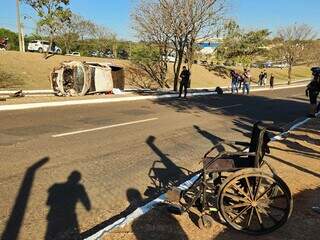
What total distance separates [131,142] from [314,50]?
6905 centimetres

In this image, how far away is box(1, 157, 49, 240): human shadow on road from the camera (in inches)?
185

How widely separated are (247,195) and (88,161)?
3.85 metres

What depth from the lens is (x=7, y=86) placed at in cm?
2862

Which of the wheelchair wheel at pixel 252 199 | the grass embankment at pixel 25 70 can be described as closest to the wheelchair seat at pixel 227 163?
the wheelchair wheel at pixel 252 199

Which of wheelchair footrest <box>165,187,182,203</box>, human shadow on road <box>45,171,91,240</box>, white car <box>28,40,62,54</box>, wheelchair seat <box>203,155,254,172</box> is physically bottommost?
human shadow on road <box>45,171,91,240</box>

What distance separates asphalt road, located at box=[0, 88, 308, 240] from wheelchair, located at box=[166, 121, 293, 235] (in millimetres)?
1171

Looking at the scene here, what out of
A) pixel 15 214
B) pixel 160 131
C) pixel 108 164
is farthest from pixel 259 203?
pixel 160 131

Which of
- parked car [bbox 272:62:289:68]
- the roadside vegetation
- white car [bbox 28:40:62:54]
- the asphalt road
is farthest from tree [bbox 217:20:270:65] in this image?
the asphalt road

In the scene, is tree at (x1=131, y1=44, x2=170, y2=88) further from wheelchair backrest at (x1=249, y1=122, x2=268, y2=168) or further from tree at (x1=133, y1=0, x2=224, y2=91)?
wheelchair backrest at (x1=249, y1=122, x2=268, y2=168)

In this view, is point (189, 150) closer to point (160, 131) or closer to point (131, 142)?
point (131, 142)

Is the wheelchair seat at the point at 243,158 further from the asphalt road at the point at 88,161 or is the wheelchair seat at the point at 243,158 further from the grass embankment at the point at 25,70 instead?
the grass embankment at the point at 25,70

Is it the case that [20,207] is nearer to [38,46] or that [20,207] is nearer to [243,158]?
[243,158]

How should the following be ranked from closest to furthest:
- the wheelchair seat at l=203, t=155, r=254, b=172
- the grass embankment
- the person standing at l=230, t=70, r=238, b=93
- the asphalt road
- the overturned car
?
the wheelchair seat at l=203, t=155, r=254, b=172 → the asphalt road → the overturned car → the grass embankment → the person standing at l=230, t=70, r=238, b=93

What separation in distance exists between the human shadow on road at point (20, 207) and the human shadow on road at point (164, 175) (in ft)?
5.81
